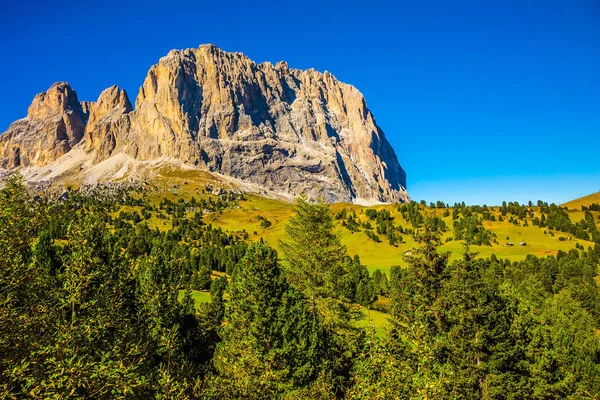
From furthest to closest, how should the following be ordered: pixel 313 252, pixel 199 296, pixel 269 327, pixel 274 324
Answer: pixel 199 296 < pixel 313 252 < pixel 269 327 < pixel 274 324

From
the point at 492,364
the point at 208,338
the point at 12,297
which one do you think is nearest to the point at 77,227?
the point at 12,297

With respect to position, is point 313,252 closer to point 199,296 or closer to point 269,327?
point 269,327

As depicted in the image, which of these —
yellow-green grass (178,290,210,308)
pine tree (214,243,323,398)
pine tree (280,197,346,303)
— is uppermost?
pine tree (280,197,346,303)

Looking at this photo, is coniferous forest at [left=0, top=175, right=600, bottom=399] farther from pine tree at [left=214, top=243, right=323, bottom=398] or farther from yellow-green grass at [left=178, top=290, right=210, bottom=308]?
yellow-green grass at [left=178, top=290, right=210, bottom=308]

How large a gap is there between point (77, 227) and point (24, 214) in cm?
315

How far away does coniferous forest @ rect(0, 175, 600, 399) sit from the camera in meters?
14.5

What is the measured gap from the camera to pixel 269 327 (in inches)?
1202

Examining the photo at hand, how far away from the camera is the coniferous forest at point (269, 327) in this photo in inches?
570

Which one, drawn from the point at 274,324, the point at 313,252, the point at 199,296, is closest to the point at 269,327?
the point at 274,324

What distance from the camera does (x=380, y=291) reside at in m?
101

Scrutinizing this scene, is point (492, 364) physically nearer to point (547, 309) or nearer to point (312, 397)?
point (312, 397)

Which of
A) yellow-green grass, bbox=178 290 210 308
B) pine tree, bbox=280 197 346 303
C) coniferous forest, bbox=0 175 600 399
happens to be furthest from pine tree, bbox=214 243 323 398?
yellow-green grass, bbox=178 290 210 308

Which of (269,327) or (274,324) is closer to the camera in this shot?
(274,324)

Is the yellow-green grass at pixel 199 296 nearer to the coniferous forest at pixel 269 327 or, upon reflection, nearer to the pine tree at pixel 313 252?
the coniferous forest at pixel 269 327
